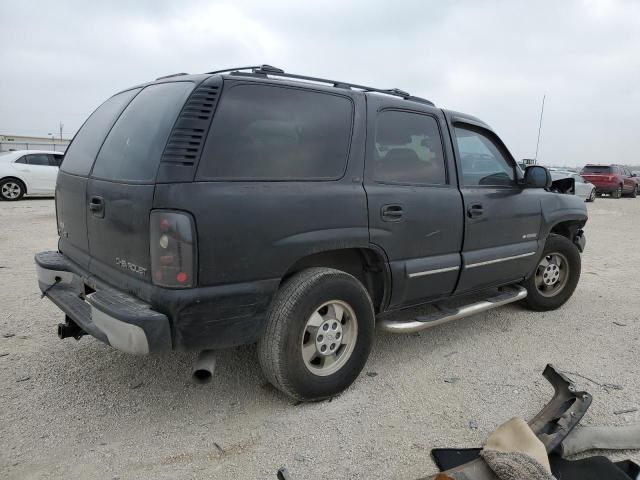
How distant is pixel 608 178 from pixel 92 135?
25.5 metres

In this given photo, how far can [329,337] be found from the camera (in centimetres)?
294

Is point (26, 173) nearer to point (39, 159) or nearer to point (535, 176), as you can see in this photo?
point (39, 159)

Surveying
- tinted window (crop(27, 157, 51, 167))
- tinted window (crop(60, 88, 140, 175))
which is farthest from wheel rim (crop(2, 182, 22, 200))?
tinted window (crop(60, 88, 140, 175))

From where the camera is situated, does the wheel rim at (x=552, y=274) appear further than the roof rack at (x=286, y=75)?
Yes

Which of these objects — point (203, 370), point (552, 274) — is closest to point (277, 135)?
point (203, 370)

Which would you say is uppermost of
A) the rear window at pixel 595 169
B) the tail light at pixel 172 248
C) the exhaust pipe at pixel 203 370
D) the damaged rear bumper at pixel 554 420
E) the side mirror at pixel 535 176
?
the rear window at pixel 595 169

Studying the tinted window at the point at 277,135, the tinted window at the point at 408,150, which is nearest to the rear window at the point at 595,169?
the tinted window at the point at 408,150

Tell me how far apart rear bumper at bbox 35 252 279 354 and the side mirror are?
260 cm

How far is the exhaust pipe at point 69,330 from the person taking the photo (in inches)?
120

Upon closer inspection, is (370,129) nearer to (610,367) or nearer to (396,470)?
(396,470)

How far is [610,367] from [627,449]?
3.73ft

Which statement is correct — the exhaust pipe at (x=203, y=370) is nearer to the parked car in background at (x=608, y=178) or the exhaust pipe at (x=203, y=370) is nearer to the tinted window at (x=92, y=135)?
the tinted window at (x=92, y=135)

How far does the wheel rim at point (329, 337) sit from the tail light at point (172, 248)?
0.79m

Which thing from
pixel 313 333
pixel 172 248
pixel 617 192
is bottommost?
pixel 313 333
